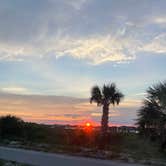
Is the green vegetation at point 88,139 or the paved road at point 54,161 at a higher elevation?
the green vegetation at point 88,139

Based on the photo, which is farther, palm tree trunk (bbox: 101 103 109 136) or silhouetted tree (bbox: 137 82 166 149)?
palm tree trunk (bbox: 101 103 109 136)

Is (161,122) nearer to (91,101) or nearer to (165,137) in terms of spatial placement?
(165,137)

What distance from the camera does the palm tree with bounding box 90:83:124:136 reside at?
4812 cm

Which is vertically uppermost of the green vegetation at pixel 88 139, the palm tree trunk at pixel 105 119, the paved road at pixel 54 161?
the palm tree trunk at pixel 105 119

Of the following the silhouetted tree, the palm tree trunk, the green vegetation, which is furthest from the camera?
the palm tree trunk

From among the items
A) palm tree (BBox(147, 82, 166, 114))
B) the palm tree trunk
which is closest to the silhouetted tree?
palm tree (BBox(147, 82, 166, 114))

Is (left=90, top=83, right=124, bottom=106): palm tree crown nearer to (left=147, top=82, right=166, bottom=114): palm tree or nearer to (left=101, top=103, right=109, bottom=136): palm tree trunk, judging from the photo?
(left=101, top=103, right=109, bottom=136): palm tree trunk

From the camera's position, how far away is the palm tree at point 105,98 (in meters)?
48.1

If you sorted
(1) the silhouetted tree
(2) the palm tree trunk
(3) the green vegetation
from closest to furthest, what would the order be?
(1) the silhouetted tree, (3) the green vegetation, (2) the palm tree trunk

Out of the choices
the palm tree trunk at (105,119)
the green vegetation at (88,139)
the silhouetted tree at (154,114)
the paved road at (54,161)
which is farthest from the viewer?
the palm tree trunk at (105,119)

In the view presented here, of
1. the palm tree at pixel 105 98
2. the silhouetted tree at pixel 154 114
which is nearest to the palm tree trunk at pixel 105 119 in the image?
the palm tree at pixel 105 98

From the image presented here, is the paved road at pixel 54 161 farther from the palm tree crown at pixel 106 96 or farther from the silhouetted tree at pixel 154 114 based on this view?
the palm tree crown at pixel 106 96

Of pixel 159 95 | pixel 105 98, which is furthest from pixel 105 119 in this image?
pixel 159 95

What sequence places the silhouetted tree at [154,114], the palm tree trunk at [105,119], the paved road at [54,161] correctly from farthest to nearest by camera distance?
the palm tree trunk at [105,119], the silhouetted tree at [154,114], the paved road at [54,161]
